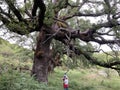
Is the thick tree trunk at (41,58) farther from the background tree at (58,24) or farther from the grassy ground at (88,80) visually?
the grassy ground at (88,80)

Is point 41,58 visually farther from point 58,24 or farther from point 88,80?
point 88,80

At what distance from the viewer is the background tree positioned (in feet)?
47.4

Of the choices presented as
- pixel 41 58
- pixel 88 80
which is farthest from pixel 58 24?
pixel 88 80

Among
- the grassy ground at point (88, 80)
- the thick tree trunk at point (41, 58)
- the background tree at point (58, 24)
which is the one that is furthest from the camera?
the grassy ground at point (88, 80)

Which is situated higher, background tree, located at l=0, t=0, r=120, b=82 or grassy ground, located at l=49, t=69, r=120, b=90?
background tree, located at l=0, t=0, r=120, b=82

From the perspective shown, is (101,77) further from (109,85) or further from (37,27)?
(37,27)

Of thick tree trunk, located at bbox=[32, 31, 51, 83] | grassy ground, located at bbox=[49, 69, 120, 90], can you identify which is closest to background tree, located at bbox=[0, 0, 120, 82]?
thick tree trunk, located at bbox=[32, 31, 51, 83]

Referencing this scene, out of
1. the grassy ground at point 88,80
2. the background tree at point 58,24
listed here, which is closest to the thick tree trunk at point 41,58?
the background tree at point 58,24

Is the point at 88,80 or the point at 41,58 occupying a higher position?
the point at 41,58

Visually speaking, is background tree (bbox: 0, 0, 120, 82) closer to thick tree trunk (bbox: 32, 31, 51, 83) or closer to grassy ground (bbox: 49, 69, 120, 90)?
thick tree trunk (bbox: 32, 31, 51, 83)

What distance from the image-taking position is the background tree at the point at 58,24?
14443 mm

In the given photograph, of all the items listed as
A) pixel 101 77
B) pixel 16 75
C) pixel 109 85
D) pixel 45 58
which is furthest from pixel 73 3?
pixel 101 77

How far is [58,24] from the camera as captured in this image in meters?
18.2

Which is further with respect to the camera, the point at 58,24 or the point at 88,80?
the point at 88,80
